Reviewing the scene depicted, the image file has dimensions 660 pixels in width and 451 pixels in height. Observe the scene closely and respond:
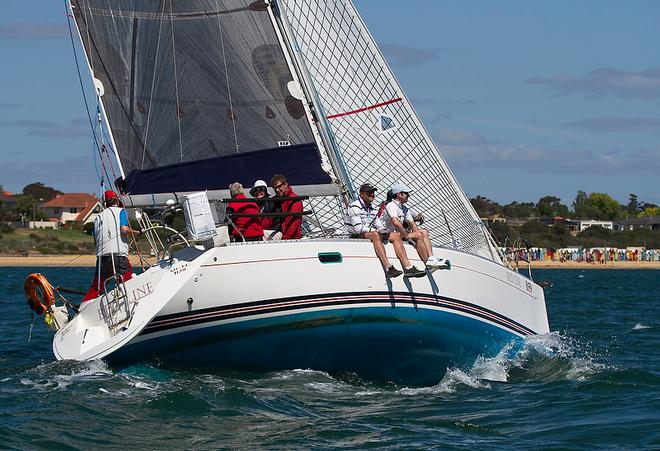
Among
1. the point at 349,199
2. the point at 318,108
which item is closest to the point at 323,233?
the point at 349,199

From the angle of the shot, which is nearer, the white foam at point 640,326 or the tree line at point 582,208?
the white foam at point 640,326

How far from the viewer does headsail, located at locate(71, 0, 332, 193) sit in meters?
14.2

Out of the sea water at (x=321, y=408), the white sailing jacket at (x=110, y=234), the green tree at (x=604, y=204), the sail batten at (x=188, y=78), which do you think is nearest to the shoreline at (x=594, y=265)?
the green tree at (x=604, y=204)

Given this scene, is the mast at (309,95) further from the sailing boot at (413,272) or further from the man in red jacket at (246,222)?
the sailing boot at (413,272)

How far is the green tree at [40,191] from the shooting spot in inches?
5404

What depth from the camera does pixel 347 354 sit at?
12.2 m

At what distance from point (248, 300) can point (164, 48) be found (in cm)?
449

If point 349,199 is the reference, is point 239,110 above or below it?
above

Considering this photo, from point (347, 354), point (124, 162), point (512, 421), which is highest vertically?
point (124, 162)

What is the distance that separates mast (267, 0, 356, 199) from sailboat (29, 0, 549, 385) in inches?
0.9

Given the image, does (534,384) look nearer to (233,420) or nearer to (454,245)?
(454,245)

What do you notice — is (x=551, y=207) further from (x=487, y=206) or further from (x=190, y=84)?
(x=190, y=84)

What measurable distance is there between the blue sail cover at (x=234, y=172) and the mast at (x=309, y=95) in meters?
0.35

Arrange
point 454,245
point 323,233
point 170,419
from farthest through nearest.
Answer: point 454,245, point 323,233, point 170,419
